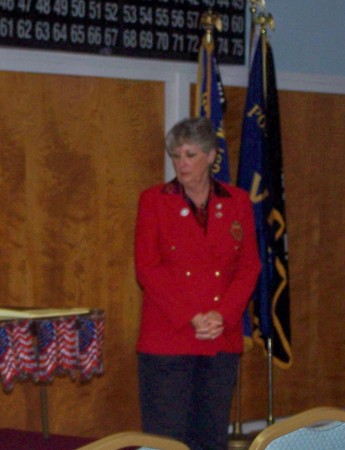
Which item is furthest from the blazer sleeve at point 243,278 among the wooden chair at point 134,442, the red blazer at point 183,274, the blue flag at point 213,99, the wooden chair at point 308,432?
the wooden chair at point 134,442

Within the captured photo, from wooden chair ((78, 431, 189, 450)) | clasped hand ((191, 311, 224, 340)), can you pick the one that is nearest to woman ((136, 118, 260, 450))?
clasped hand ((191, 311, 224, 340))

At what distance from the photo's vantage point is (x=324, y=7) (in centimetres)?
502

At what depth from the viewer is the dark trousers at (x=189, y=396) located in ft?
11.4

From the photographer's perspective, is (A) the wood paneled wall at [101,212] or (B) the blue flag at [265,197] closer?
(A) the wood paneled wall at [101,212]

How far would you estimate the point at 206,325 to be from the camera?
3.44 meters

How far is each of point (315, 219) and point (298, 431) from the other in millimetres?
3151

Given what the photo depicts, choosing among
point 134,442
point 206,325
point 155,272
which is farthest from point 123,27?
point 134,442

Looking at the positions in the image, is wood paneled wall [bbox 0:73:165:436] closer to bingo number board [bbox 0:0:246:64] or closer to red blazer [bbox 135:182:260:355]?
bingo number board [bbox 0:0:246:64]

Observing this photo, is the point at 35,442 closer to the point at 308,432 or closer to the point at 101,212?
the point at 101,212

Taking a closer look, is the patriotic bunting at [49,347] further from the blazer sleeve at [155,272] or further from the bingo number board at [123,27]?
the bingo number board at [123,27]

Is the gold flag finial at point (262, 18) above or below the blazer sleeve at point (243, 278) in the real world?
above

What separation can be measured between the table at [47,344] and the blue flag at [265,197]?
149cm

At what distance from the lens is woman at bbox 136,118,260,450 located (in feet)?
11.4

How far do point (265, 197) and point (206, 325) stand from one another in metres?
1.10
